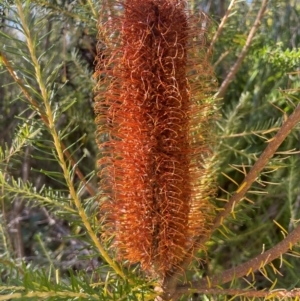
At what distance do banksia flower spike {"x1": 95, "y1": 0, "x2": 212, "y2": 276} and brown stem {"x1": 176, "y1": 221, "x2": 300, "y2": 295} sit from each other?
3cm

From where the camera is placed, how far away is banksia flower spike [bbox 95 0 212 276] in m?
0.37

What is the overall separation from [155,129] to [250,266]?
Answer: 147 mm

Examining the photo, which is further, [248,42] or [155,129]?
[248,42]

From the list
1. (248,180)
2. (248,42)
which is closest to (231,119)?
(248,42)

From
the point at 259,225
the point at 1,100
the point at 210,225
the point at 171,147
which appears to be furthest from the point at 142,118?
the point at 1,100

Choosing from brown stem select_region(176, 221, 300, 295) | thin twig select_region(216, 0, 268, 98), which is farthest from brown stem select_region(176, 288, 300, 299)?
thin twig select_region(216, 0, 268, 98)

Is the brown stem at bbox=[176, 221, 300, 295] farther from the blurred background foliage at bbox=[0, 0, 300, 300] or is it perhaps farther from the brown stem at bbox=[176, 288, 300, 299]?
the blurred background foliage at bbox=[0, 0, 300, 300]

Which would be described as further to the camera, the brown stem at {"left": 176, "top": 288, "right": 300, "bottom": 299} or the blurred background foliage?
the blurred background foliage

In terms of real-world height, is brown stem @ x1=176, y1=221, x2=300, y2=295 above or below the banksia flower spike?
below

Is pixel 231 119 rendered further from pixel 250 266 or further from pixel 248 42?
pixel 250 266

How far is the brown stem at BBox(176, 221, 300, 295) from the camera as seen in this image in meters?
0.39

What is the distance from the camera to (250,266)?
41 cm

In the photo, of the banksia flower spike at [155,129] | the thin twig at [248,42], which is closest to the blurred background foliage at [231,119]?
the thin twig at [248,42]

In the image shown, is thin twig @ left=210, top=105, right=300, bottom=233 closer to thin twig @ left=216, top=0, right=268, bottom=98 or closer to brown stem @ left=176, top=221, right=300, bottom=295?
brown stem @ left=176, top=221, right=300, bottom=295
